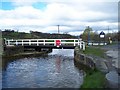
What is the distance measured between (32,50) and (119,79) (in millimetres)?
42252

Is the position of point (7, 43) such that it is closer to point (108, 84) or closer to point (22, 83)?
point (22, 83)

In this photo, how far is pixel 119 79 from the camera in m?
15.9

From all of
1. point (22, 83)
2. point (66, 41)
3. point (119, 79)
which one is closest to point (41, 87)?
point (22, 83)

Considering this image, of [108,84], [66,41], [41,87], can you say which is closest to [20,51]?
[66,41]

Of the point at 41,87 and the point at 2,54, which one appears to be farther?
the point at 2,54

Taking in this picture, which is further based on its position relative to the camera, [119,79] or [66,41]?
[66,41]

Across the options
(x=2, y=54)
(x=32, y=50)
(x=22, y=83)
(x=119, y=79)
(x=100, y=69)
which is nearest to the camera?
(x=119, y=79)

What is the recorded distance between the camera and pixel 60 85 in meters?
17.6

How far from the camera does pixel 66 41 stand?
167ft

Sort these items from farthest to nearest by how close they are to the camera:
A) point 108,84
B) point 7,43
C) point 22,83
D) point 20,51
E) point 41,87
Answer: point 7,43 → point 20,51 → point 22,83 → point 41,87 → point 108,84

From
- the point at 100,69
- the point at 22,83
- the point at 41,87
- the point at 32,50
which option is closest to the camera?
the point at 41,87

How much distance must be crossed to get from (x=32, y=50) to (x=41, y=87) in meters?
40.6

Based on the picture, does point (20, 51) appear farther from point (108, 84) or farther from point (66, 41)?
point (108, 84)

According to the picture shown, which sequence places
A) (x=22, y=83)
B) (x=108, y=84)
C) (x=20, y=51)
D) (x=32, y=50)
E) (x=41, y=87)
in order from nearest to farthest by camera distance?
(x=108, y=84) < (x=41, y=87) < (x=22, y=83) < (x=20, y=51) < (x=32, y=50)
